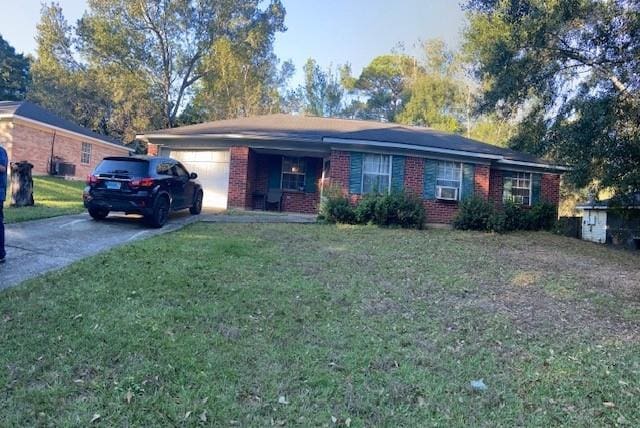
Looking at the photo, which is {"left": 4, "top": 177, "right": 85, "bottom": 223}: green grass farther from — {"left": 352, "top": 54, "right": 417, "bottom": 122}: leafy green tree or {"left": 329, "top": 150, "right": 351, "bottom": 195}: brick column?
{"left": 352, "top": 54, "right": 417, "bottom": 122}: leafy green tree

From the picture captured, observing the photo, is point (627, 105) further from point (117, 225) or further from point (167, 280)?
point (117, 225)

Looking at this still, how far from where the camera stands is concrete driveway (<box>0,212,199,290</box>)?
19.3 ft

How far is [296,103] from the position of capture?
38031mm

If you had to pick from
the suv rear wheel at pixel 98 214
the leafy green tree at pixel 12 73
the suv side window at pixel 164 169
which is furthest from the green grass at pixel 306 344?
the leafy green tree at pixel 12 73

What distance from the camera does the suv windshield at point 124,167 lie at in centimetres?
908

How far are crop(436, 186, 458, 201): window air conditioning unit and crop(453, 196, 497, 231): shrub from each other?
4.47 feet

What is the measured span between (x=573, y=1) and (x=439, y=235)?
20.0ft

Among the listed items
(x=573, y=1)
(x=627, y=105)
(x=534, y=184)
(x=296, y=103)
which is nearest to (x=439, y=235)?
(x=627, y=105)

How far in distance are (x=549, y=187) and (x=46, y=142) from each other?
870 inches

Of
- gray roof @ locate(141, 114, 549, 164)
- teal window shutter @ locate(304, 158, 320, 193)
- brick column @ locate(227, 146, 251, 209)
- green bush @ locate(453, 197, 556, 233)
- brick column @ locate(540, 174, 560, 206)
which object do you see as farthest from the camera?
brick column @ locate(540, 174, 560, 206)

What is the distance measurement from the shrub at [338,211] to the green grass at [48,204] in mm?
6399

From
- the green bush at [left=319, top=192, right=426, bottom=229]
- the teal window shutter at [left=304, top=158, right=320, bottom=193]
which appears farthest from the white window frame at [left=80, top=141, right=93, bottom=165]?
the green bush at [left=319, top=192, right=426, bottom=229]

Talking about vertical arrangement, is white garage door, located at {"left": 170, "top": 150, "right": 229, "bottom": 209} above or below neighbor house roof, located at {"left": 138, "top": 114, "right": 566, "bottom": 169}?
below

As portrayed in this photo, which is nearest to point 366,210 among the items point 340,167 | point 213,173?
Result: point 340,167
